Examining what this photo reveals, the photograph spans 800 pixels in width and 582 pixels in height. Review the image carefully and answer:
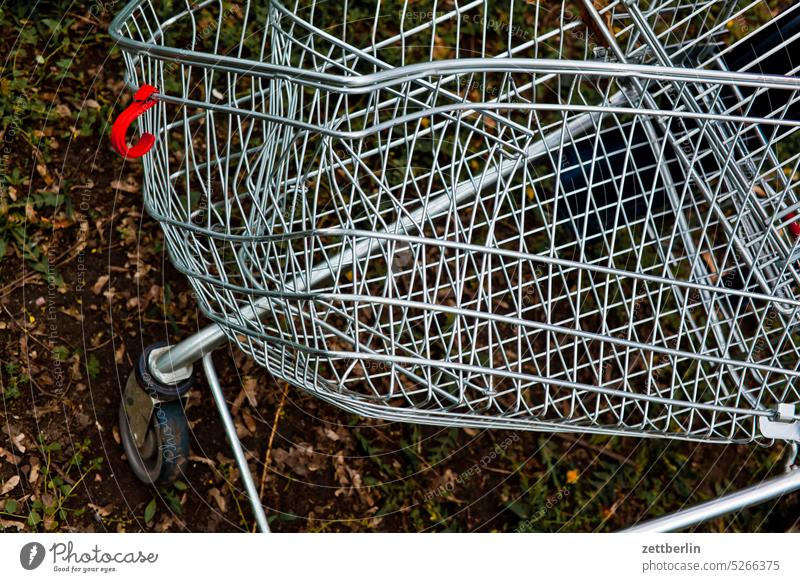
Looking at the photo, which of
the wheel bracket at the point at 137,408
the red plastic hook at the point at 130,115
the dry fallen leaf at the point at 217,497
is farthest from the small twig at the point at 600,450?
the red plastic hook at the point at 130,115

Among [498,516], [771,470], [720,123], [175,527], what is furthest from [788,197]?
[175,527]

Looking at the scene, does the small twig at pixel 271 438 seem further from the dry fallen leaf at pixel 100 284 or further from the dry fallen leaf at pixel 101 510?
the dry fallen leaf at pixel 100 284

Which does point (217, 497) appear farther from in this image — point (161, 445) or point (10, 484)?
point (10, 484)

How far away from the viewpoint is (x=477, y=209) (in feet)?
4.26

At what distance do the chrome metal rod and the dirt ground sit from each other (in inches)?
13.1

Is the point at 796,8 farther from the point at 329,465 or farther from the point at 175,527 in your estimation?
the point at 175,527

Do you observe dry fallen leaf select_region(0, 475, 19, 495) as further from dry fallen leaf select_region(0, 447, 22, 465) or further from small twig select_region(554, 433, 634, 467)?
small twig select_region(554, 433, 634, 467)

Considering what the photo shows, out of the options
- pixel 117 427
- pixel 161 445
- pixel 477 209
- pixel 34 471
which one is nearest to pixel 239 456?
pixel 161 445

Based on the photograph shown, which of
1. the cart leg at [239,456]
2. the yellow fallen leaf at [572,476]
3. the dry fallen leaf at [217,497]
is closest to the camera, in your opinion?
the cart leg at [239,456]

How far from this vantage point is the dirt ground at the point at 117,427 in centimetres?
126

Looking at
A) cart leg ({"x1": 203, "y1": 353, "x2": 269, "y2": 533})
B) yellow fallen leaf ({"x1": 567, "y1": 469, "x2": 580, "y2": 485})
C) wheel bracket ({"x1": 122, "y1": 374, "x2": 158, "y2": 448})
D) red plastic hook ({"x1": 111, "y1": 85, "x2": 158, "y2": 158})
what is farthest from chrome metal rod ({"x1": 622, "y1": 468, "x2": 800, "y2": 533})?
red plastic hook ({"x1": 111, "y1": 85, "x2": 158, "y2": 158})

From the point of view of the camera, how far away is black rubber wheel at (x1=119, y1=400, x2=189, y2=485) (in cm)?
122
